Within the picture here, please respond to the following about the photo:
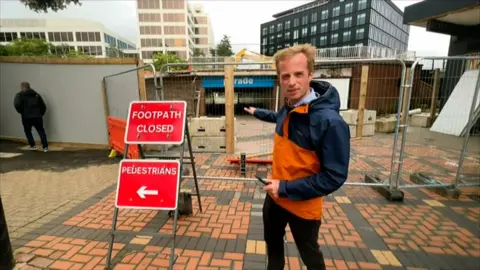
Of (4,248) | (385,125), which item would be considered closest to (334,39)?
(385,125)

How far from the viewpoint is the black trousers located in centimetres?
170

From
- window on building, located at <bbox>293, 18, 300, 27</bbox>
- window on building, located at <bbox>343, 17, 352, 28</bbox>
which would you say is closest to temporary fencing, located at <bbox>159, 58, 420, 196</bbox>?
window on building, located at <bbox>343, 17, 352, 28</bbox>

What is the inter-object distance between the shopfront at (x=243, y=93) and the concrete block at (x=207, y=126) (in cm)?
20

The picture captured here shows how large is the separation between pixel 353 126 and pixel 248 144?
3.85m

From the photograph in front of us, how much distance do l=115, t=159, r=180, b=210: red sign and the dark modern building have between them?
31.6m

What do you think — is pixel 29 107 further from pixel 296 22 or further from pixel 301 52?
pixel 296 22

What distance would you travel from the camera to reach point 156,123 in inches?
105

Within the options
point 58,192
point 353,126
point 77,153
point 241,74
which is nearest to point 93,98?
point 77,153

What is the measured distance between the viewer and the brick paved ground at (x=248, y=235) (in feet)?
8.52

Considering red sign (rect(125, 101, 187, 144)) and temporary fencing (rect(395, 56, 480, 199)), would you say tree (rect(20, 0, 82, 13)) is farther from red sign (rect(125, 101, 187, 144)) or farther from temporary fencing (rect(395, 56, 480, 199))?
temporary fencing (rect(395, 56, 480, 199))

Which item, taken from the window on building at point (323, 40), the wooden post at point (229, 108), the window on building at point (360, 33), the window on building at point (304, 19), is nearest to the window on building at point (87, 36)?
the window on building at point (304, 19)

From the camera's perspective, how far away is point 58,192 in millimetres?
4434

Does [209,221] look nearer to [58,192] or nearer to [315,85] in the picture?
[315,85]

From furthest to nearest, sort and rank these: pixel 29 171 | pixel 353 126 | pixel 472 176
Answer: pixel 353 126 → pixel 29 171 → pixel 472 176
